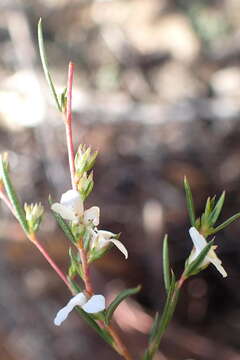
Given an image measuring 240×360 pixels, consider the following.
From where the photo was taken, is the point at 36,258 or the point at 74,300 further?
the point at 36,258

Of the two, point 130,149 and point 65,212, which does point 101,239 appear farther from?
point 130,149

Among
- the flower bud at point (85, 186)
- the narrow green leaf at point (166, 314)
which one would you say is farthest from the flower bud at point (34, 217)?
the narrow green leaf at point (166, 314)

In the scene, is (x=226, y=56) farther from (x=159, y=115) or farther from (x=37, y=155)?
(x=37, y=155)

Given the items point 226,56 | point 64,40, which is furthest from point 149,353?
point 64,40

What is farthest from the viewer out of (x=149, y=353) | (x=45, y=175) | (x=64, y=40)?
(x=64, y=40)

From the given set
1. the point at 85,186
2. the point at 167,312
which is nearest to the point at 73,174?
the point at 85,186

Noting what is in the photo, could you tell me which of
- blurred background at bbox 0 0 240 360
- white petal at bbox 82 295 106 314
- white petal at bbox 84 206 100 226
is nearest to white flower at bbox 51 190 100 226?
white petal at bbox 84 206 100 226

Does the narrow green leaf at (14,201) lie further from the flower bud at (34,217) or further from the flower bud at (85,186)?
the flower bud at (85,186)

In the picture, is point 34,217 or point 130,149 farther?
point 130,149
